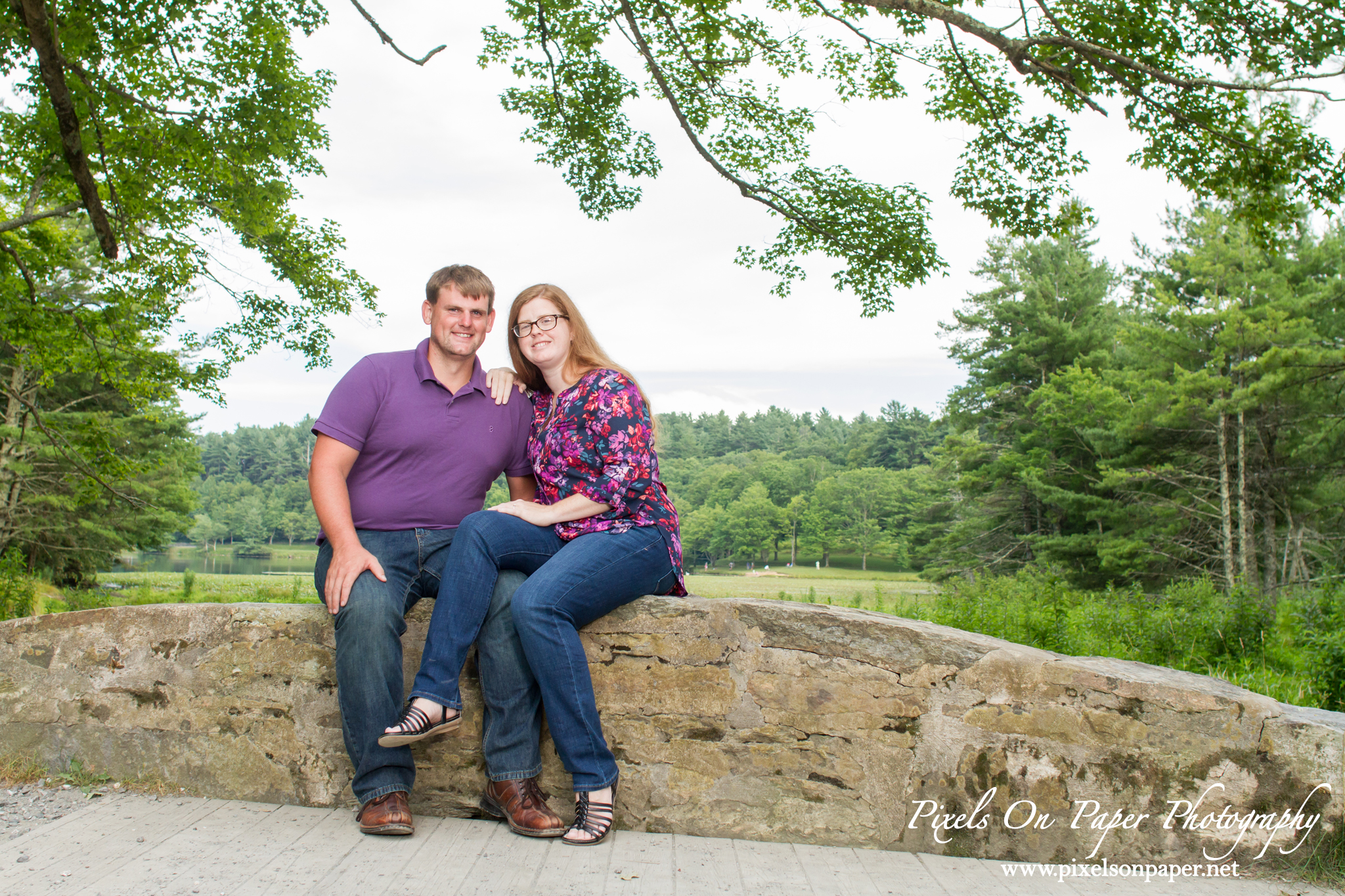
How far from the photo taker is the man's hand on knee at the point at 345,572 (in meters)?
2.65

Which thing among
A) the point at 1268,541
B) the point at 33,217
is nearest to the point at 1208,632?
the point at 1268,541

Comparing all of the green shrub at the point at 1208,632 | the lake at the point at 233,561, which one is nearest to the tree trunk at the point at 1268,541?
the green shrub at the point at 1208,632

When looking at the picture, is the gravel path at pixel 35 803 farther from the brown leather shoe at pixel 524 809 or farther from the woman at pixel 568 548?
the brown leather shoe at pixel 524 809

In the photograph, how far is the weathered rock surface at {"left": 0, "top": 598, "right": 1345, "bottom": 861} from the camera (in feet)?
8.75

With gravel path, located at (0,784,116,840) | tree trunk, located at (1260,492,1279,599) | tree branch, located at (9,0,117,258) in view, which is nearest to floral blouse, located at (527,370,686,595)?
gravel path, located at (0,784,116,840)

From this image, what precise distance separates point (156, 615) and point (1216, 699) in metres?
3.46

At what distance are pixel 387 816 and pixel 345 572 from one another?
2.40 feet

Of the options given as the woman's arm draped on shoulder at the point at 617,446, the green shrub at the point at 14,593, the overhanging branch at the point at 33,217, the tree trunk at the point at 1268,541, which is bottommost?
the green shrub at the point at 14,593

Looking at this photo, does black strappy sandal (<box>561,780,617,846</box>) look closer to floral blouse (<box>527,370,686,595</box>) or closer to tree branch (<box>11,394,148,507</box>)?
floral blouse (<box>527,370,686,595</box>)

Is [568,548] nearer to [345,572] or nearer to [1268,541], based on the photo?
[345,572]

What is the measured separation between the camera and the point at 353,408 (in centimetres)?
286

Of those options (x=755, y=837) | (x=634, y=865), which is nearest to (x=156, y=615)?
(x=634, y=865)

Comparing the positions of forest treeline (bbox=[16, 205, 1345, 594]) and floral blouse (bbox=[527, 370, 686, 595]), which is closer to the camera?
floral blouse (bbox=[527, 370, 686, 595])

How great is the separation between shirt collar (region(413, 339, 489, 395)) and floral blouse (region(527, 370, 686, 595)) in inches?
12.2
